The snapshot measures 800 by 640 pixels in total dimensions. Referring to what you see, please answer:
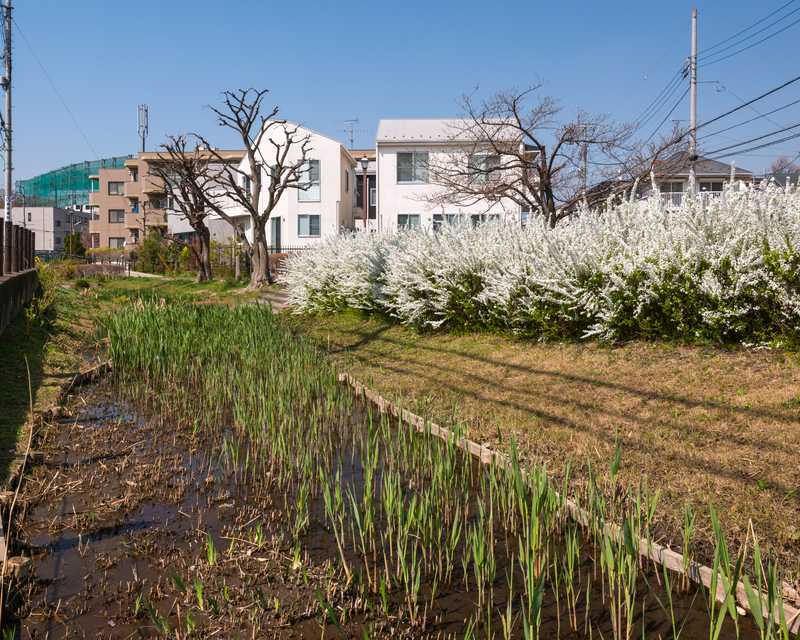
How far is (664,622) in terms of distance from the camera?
124 inches

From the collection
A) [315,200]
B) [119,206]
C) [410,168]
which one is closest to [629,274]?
[410,168]

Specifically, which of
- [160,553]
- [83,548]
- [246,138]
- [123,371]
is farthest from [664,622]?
[246,138]

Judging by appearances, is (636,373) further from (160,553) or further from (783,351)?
(160,553)

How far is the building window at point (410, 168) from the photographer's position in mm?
30984

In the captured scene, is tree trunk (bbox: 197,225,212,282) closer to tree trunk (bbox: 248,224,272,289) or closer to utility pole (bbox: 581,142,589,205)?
tree trunk (bbox: 248,224,272,289)

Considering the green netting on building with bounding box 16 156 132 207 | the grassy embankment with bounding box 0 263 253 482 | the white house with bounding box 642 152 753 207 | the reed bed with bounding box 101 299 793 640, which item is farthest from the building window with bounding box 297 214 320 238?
the green netting on building with bounding box 16 156 132 207

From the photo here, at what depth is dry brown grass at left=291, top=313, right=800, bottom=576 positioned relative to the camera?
4.32m

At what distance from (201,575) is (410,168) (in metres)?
29.0

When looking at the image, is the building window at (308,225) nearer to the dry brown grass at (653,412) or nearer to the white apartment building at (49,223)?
the dry brown grass at (653,412)

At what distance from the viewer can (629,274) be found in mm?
7715

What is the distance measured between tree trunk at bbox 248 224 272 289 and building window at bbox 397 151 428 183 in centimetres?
972

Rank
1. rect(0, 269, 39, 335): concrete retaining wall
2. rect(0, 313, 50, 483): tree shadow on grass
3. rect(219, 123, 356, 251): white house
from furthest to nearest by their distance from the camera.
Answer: rect(219, 123, 356, 251): white house < rect(0, 269, 39, 335): concrete retaining wall < rect(0, 313, 50, 483): tree shadow on grass

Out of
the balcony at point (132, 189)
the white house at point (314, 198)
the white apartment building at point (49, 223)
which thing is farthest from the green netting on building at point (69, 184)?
the white house at point (314, 198)

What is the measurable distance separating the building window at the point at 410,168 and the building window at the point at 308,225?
5.62 meters
